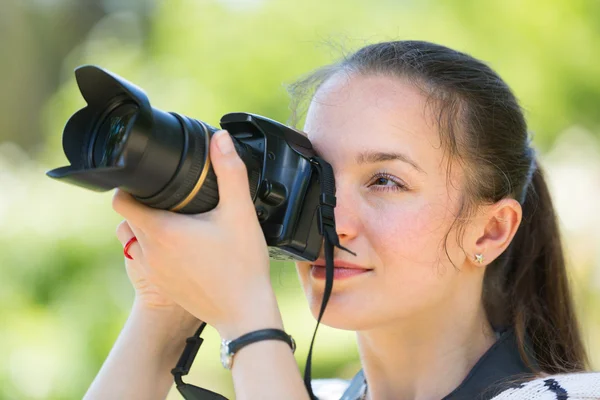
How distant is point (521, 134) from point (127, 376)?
0.84 meters

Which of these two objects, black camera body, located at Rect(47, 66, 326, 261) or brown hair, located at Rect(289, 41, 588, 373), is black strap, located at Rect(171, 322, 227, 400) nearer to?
black camera body, located at Rect(47, 66, 326, 261)

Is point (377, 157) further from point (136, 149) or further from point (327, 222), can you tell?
point (136, 149)

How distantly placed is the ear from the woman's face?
0.19 ft

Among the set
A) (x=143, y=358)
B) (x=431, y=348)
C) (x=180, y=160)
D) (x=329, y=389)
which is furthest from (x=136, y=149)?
(x=329, y=389)

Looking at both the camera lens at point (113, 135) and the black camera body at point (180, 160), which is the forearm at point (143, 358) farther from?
the camera lens at point (113, 135)

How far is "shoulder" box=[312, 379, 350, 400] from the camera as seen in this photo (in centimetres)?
164

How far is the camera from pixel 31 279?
10.5 feet

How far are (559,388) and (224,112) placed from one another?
2.98 m

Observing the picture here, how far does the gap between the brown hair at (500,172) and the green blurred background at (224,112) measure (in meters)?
1.27

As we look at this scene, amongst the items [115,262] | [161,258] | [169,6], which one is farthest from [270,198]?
[169,6]

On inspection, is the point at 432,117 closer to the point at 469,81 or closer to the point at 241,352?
the point at 469,81

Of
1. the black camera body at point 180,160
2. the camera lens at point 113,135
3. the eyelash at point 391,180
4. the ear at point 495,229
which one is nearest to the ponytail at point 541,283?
the ear at point 495,229

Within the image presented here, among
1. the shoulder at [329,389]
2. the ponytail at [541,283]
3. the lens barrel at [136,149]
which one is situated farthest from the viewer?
the shoulder at [329,389]

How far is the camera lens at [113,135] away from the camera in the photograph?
102 centimetres
